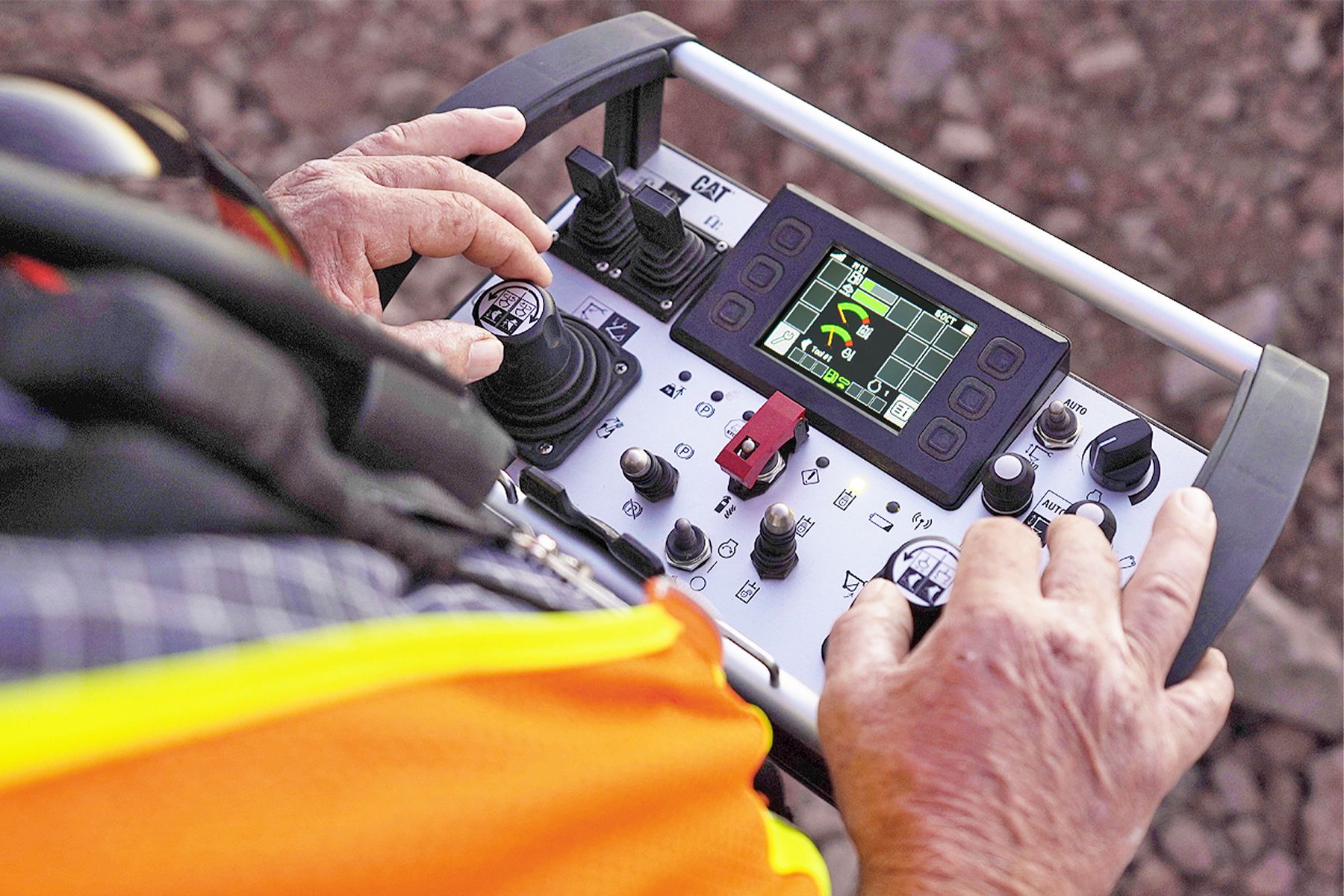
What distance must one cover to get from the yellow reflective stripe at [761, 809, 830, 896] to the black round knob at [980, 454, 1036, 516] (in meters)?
0.35

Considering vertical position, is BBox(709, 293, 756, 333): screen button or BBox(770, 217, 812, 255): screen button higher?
BBox(770, 217, 812, 255): screen button

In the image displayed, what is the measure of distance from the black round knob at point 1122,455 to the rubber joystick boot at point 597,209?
0.48 m

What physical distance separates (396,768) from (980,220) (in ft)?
2.46

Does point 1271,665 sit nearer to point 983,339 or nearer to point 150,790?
point 983,339

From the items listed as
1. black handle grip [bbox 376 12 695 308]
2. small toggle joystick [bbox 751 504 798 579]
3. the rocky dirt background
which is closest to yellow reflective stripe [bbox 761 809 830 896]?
small toggle joystick [bbox 751 504 798 579]

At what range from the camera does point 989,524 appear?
839mm

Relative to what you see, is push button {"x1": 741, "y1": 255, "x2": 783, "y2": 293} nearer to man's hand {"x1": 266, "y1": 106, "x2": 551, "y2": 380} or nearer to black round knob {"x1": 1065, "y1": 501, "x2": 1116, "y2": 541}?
man's hand {"x1": 266, "y1": 106, "x2": 551, "y2": 380}

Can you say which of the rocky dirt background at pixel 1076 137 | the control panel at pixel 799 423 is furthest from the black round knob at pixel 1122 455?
the rocky dirt background at pixel 1076 137

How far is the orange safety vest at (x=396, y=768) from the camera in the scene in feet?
1.37

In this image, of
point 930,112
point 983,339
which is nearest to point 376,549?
point 983,339

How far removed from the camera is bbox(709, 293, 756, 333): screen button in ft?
3.46

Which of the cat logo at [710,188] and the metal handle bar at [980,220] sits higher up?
the metal handle bar at [980,220]

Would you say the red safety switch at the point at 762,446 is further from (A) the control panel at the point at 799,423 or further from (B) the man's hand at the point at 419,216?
(B) the man's hand at the point at 419,216

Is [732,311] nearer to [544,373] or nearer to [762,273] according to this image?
[762,273]
